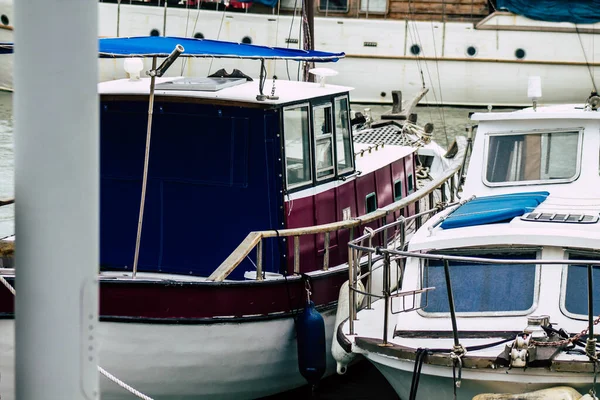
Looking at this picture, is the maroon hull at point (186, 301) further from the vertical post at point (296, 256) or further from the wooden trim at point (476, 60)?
the wooden trim at point (476, 60)

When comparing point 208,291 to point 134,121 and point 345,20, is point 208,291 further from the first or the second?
point 345,20

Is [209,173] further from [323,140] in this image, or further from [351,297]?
[351,297]

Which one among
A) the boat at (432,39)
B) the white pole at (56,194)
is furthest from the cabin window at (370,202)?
the boat at (432,39)

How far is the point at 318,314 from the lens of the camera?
9.16 meters

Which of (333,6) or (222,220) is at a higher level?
(333,6)

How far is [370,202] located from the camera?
1133 cm

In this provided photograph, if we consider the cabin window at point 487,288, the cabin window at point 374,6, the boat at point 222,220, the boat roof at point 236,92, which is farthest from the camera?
the cabin window at point 374,6

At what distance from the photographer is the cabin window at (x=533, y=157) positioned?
10.0 m

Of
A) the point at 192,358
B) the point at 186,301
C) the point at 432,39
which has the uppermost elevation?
the point at 432,39

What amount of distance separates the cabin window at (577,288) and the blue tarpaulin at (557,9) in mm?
27095

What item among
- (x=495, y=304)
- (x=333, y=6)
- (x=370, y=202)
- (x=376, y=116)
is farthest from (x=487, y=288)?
(x=333, y=6)

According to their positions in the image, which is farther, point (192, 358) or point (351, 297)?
point (192, 358)

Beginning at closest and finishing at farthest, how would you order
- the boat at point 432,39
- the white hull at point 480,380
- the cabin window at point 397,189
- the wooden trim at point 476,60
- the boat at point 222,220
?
the white hull at point 480,380, the boat at point 222,220, the cabin window at point 397,189, the boat at point 432,39, the wooden trim at point 476,60

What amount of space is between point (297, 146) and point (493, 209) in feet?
6.54
